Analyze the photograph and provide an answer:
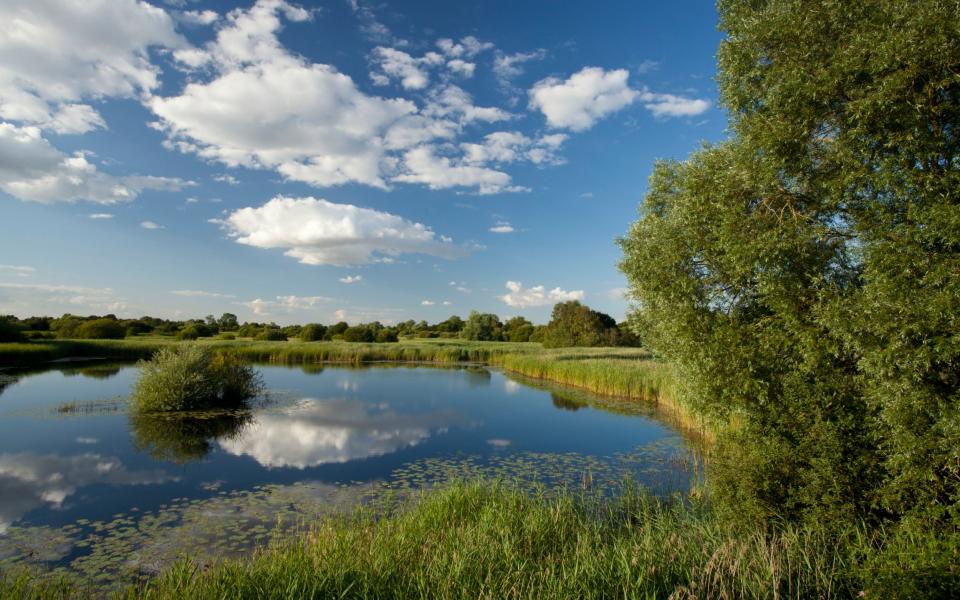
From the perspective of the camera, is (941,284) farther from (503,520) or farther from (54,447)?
(54,447)

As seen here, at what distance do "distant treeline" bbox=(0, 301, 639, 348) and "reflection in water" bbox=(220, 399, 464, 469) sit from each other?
127 feet

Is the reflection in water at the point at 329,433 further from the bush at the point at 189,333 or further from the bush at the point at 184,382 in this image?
the bush at the point at 189,333

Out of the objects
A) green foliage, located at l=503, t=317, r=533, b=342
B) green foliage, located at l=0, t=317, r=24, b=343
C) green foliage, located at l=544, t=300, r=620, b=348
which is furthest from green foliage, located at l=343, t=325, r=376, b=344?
green foliage, located at l=0, t=317, r=24, b=343

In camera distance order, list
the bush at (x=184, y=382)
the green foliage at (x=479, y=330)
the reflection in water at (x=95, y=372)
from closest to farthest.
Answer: the bush at (x=184, y=382), the reflection in water at (x=95, y=372), the green foliage at (x=479, y=330)

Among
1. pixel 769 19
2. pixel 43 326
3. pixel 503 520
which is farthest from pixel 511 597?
pixel 43 326

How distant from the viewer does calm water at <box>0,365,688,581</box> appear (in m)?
7.85

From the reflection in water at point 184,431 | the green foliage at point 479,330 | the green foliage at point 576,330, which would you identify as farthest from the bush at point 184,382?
the green foliage at point 479,330

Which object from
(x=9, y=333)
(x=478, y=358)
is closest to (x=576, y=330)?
(x=478, y=358)

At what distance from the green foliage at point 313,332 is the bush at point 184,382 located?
46.8 metres

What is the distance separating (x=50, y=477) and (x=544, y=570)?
480 inches

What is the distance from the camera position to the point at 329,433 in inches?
641

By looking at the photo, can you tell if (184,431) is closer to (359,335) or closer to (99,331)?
(99,331)

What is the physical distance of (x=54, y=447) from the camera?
13797mm

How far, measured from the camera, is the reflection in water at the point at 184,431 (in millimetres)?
13344
